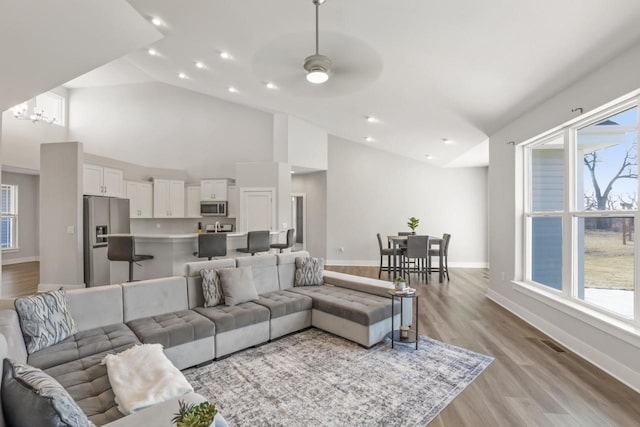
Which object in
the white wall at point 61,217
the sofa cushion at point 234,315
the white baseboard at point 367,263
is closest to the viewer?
the sofa cushion at point 234,315

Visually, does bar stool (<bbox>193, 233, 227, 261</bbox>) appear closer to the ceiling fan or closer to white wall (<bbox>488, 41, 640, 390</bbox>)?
the ceiling fan

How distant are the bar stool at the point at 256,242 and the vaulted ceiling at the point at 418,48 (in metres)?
2.65

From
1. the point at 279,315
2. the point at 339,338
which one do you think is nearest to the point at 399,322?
the point at 339,338

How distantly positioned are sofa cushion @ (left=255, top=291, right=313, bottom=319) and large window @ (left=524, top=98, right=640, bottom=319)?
3003 millimetres

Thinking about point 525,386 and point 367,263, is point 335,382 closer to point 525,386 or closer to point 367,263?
point 525,386

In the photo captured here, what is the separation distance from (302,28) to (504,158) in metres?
3.53

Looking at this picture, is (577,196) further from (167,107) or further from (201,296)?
(167,107)

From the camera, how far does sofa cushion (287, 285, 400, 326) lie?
325 centimetres

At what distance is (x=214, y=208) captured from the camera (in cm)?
816

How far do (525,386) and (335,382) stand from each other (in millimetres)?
1560

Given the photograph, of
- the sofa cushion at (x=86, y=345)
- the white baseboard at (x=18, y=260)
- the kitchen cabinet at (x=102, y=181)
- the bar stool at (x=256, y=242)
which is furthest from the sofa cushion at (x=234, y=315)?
the white baseboard at (x=18, y=260)

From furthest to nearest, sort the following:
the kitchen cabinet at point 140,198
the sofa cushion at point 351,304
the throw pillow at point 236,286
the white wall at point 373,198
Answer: the white wall at point 373,198 < the kitchen cabinet at point 140,198 < the throw pillow at point 236,286 < the sofa cushion at point 351,304

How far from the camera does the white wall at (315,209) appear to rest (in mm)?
8523

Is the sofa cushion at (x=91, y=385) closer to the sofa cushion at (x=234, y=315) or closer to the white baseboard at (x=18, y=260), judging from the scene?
the sofa cushion at (x=234, y=315)
